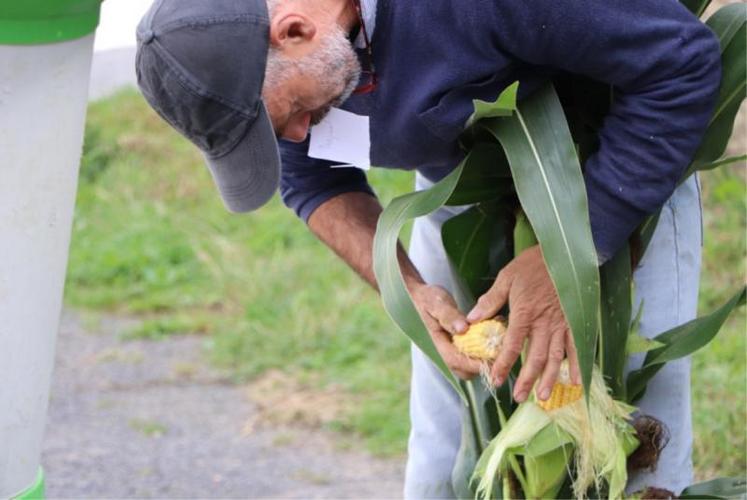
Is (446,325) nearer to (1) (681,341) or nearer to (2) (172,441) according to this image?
(1) (681,341)

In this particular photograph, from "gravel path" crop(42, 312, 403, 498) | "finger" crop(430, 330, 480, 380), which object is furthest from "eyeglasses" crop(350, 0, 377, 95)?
"gravel path" crop(42, 312, 403, 498)

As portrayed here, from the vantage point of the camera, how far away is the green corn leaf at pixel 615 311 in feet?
8.05

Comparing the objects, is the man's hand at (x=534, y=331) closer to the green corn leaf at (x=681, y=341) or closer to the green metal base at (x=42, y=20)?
the green corn leaf at (x=681, y=341)

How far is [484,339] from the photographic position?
2379 millimetres

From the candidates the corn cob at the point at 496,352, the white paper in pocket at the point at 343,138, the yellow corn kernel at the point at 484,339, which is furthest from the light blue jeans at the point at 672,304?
the white paper in pocket at the point at 343,138

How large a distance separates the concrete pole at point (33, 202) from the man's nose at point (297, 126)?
36 cm

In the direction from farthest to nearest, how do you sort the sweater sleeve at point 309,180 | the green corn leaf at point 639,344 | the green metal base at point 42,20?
the sweater sleeve at point 309,180, the green corn leaf at point 639,344, the green metal base at point 42,20

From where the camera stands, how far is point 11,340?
216cm

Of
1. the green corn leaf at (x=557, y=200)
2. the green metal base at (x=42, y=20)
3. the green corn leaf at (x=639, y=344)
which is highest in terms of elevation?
the green metal base at (x=42, y=20)

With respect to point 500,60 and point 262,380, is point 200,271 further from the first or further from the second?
point 500,60

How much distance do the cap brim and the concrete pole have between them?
10.4 inches

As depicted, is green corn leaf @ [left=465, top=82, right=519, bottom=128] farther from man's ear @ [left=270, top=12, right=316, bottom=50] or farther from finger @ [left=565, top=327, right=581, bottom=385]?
finger @ [left=565, top=327, right=581, bottom=385]

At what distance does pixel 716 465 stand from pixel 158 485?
1.67 m

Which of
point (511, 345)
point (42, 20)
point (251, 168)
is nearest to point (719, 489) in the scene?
point (511, 345)
